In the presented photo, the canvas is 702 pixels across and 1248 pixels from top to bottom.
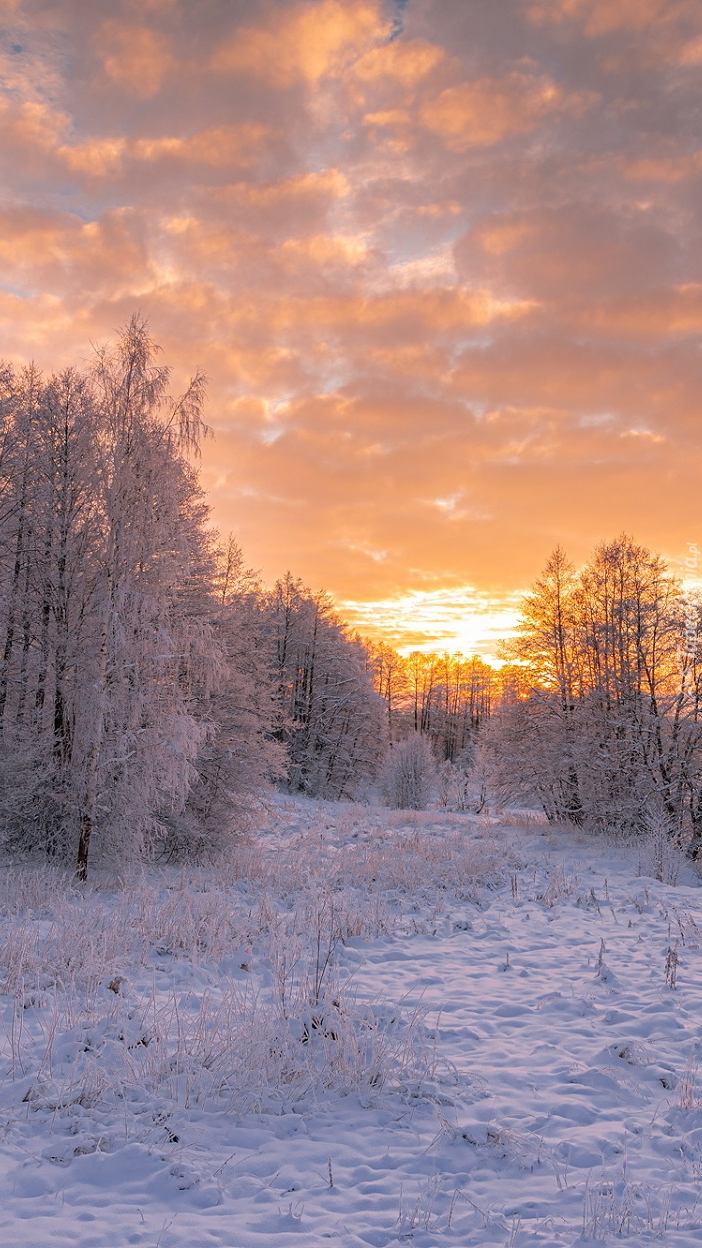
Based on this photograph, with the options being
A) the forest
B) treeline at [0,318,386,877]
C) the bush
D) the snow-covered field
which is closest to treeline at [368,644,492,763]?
the bush

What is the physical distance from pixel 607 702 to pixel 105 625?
15.7 m

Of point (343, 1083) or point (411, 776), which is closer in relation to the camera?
point (343, 1083)

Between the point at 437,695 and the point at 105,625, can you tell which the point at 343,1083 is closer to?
the point at 105,625

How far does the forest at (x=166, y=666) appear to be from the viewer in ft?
41.3

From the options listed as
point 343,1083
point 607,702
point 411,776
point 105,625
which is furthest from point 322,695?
point 343,1083

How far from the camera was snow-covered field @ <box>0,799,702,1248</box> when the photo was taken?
331cm

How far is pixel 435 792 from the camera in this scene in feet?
138

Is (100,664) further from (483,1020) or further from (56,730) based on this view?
(483,1020)

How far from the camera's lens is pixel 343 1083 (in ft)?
14.9

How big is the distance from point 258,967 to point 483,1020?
8.45 feet

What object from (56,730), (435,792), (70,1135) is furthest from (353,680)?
(70,1135)

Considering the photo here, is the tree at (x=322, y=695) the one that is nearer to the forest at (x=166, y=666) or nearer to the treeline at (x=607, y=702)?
the forest at (x=166, y=666)

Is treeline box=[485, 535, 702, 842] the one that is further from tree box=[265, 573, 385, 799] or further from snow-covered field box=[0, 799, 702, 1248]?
tree box=[265, 573, 385, 799]

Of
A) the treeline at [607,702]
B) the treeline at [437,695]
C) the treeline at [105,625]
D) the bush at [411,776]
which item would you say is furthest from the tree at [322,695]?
the treeline at [105,625]
